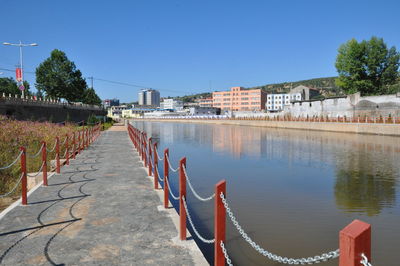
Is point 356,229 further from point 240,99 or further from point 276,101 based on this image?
point 276,101

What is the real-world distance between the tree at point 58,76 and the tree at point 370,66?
5528 centimetres

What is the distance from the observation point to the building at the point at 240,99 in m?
155

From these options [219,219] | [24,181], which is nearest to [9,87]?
[24,181]

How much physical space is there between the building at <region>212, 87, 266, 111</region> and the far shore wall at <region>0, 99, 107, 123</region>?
351 ft

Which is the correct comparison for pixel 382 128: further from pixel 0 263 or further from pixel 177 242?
pixel 0 263

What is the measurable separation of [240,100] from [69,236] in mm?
160794

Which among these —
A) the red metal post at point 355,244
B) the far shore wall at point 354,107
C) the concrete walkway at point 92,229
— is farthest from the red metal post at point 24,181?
the far shore wall at point 354,107

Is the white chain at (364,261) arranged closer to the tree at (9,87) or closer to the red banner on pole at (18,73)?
the red banner on pole at (18,73)

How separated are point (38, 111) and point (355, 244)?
44.4 m

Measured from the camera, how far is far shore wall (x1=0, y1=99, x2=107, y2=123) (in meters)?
32.7

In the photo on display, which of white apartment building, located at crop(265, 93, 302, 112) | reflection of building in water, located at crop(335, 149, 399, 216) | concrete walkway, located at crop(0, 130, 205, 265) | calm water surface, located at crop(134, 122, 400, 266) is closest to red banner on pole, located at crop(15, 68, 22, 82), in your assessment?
calm water surface, located at crop(134, 122, 400, 266)

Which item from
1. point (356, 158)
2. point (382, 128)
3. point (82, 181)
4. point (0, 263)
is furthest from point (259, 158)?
point (382, 128)

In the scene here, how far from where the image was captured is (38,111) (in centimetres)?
4034

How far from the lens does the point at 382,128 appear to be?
33.9 meters
